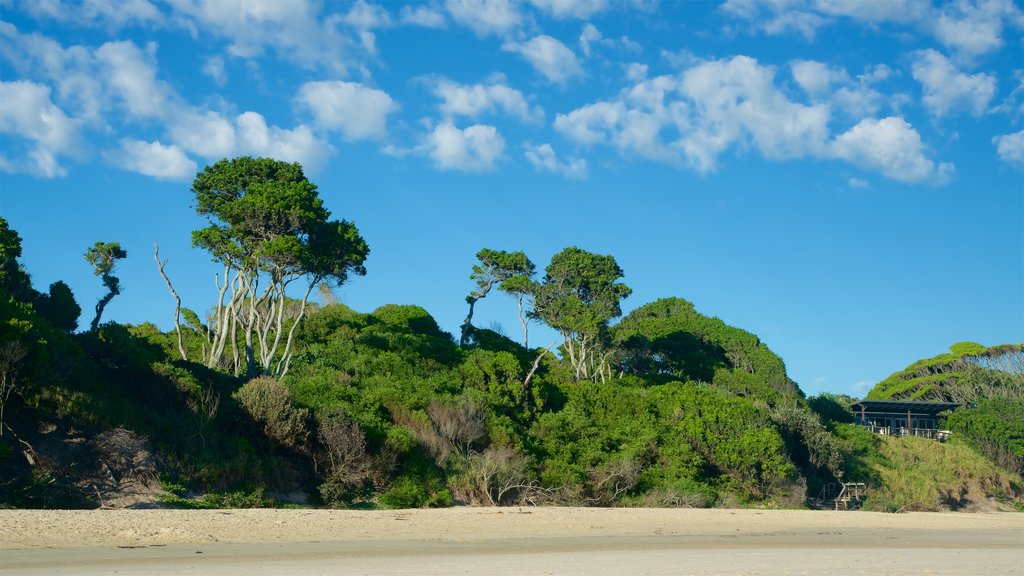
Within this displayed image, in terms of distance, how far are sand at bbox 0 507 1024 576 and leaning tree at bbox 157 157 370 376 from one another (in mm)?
11642

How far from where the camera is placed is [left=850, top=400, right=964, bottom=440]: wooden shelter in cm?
5956

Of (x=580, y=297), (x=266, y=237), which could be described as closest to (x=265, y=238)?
(x=266, y=237)

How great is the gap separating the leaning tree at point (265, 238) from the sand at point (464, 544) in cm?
1164

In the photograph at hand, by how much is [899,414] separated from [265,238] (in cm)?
4916

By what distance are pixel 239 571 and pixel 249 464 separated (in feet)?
28.5

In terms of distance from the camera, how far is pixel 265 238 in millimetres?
30312

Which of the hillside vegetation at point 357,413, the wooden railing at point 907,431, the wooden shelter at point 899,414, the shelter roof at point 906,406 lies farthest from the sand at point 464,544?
the wooden shelter at point 899,414

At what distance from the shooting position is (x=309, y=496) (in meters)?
21.3

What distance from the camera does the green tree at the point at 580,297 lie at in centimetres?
4572

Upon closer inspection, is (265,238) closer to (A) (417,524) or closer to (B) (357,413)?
(B) (357,413)

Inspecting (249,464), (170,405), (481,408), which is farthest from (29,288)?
(481,408)

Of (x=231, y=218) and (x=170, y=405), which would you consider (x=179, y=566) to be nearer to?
(x=170, y=405)

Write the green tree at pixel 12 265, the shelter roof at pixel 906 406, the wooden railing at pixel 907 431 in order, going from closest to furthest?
1. the green tree at pixel 12 265
2. the wooden railing at pixel 907 431
3. the shelter roof at pixel 906 406

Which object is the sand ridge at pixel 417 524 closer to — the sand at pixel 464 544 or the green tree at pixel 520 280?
the sand at pixel 464 544
